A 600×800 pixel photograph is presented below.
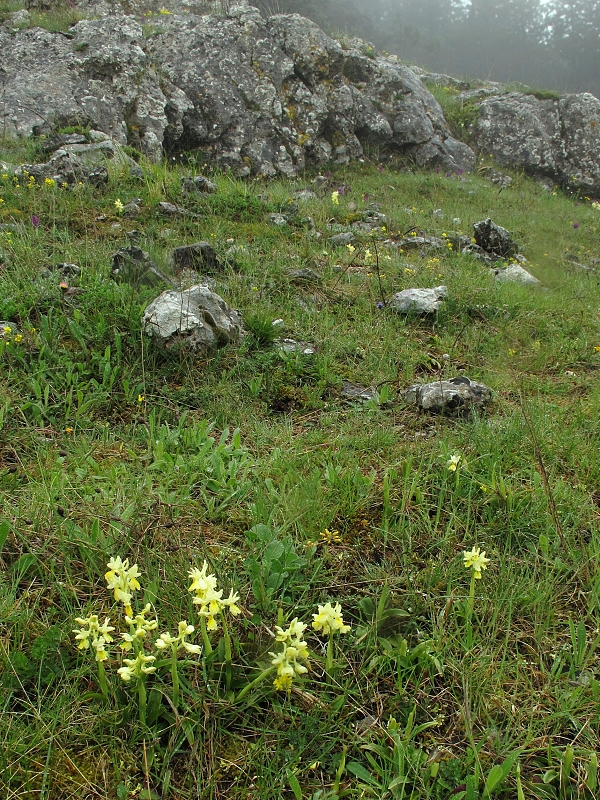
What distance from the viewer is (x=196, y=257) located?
429 cm

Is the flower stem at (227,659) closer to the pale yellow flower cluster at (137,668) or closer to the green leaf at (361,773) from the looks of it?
the pale yellow flower cluster at (137,668)

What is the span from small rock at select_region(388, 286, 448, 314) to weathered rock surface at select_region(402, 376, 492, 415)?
123 centimetres

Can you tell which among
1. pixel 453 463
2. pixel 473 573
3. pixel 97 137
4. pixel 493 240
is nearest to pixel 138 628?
pixel 473 573

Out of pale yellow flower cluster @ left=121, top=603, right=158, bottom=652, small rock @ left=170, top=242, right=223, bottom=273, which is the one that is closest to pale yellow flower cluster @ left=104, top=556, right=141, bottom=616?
pale yellow flower cluster @ left=121, top=603, right=158, bottom=652

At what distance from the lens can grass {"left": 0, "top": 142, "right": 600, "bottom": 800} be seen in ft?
4.25

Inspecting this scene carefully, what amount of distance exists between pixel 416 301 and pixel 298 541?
9.37 feet

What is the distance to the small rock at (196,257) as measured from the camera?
13.9ft

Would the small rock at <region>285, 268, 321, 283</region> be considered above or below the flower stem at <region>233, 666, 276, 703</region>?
below

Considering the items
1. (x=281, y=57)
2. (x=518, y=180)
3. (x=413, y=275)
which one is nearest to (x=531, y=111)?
(x=518, y=180)

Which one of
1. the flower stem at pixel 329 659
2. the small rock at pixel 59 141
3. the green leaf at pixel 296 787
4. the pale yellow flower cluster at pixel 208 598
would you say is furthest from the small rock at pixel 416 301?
the small rock at pixel 59 141

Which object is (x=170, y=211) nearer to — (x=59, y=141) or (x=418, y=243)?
(x=59, y=141)

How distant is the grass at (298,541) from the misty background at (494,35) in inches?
1218

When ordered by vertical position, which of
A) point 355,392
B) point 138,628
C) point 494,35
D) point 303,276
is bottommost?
point 355,392

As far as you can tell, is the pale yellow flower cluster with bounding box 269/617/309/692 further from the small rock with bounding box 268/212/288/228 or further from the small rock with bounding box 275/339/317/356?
the small rock with bounding box 268/212/288/228
